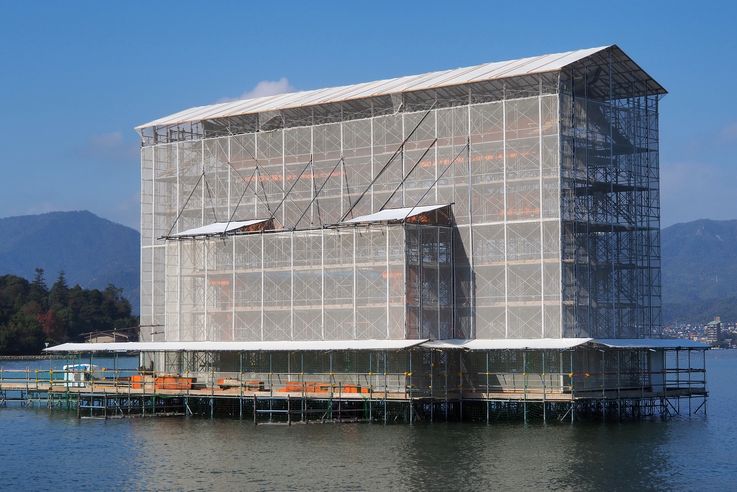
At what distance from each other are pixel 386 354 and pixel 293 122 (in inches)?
769

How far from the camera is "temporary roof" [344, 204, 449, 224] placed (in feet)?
246

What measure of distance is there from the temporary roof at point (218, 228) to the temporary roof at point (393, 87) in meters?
7.52

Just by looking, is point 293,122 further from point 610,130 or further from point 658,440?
point 658,440

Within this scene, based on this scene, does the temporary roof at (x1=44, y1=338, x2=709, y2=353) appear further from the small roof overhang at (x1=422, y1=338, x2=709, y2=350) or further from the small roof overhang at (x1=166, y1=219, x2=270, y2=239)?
the small roof overhang at (x1=166, y1=219, x2=270, y2=239)

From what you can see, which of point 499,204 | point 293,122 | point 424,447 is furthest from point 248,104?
point 424,447

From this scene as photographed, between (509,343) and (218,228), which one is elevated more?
(218,228)

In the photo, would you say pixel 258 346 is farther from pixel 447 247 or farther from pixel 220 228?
pixel 447 247

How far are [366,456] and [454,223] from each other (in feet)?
68.6

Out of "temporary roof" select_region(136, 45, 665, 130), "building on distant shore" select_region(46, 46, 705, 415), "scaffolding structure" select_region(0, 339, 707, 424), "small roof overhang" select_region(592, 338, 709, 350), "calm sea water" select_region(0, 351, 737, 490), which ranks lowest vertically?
"calm sea water" select_region(0, 351, 737, 490)

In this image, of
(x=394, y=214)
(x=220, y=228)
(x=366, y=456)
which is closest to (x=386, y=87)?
(x=394, y=214)

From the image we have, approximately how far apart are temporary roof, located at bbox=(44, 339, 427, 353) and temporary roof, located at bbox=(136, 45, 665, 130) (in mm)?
16129

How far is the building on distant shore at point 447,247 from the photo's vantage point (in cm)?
7350

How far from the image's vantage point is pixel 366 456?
6028cm

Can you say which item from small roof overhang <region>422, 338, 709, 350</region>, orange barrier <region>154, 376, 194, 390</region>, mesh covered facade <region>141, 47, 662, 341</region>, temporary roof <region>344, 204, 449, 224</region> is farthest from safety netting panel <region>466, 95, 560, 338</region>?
orange barrier <region>154, 376, 194, 390</region>
